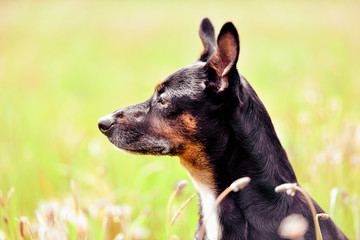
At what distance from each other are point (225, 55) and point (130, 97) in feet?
17.5

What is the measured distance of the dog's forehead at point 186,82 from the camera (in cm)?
303

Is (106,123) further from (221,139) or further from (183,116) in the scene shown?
(221,139)

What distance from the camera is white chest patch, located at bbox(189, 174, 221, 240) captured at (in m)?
2.83

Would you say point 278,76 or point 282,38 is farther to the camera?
point 282,38

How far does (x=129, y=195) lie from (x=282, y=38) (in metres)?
9.12

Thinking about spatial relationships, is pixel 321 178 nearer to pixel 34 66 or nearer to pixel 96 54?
pixel 34 66

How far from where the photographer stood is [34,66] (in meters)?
9.60

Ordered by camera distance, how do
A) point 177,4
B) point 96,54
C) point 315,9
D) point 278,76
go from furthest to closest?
point 177,4, point 315,9, point 96,54, point 278,76

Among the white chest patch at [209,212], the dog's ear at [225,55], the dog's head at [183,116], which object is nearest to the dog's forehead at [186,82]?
the dog's head at [183,116]

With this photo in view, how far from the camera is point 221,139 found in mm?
2893

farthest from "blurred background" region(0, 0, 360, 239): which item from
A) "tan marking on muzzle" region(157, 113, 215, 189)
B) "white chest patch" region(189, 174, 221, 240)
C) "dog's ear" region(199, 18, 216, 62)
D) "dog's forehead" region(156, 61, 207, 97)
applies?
"dog's ear" region(199, 18, 216, 62)

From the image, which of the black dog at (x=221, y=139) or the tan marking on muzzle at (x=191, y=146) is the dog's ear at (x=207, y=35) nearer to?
the black dog at (x=221, y=139)

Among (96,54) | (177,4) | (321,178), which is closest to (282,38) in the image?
(96,54)

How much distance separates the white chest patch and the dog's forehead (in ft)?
2.24
